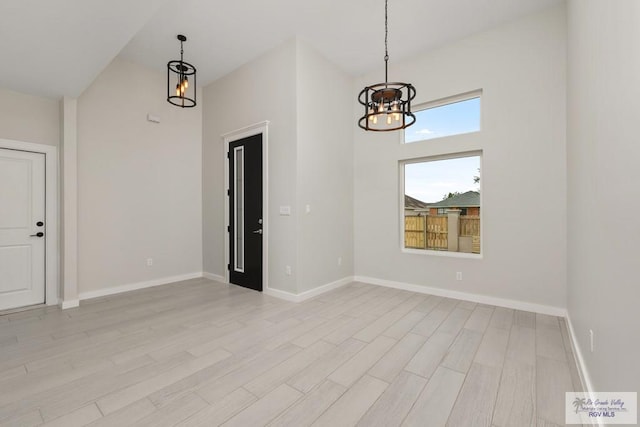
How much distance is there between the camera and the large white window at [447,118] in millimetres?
4027

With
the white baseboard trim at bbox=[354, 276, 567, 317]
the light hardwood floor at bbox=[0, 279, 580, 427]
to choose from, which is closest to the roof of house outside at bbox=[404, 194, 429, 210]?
the white baseboard trim at bbox=[354, 276, 567, 317]

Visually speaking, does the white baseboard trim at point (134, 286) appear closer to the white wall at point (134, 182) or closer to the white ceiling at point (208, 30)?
the white wall at point (134, 182)

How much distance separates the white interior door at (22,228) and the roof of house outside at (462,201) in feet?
18.6

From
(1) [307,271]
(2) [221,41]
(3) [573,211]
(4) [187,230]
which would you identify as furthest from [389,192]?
(4) [187,230]

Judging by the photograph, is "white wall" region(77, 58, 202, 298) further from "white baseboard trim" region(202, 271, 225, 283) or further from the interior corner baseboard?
the interior corner baseboard

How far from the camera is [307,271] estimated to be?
416 cm

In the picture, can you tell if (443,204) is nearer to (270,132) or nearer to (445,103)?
(445,103)

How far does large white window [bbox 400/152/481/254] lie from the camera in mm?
4074

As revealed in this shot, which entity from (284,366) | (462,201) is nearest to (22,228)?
(284,366)

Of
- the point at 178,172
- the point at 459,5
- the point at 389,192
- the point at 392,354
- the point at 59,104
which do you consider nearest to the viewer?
the point at 392,354

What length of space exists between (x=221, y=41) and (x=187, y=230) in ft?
10.7

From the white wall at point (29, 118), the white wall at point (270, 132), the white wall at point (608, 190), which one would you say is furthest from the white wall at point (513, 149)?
the white wall at point (29, 118)

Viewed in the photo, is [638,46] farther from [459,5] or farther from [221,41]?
[221,41]

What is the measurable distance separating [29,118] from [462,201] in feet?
19.8
